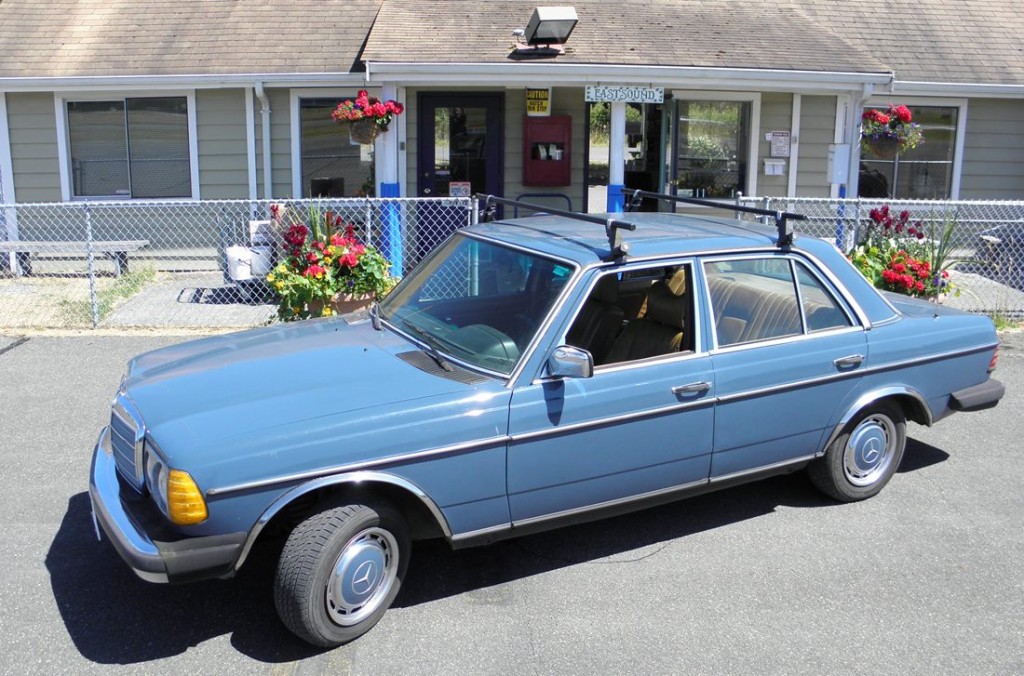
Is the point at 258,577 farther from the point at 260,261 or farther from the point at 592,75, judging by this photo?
the point at 592,75

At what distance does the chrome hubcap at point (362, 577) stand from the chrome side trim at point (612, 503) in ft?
1.84

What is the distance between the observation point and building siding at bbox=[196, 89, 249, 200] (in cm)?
1205

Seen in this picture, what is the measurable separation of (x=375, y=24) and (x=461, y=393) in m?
8.75

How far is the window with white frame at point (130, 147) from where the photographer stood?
12242 mm

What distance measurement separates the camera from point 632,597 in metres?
4.02

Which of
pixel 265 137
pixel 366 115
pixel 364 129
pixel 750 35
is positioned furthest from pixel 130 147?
pixel 750 35

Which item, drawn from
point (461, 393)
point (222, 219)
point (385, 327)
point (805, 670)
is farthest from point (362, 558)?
point (222, 219)

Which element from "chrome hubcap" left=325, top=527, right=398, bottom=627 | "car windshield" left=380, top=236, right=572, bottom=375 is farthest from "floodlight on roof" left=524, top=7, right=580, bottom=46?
"chrome hubcap" left=325, top=527, right=398, bottom=627

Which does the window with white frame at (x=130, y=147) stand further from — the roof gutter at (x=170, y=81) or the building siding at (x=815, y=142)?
the building siding at (x=815, y=142)

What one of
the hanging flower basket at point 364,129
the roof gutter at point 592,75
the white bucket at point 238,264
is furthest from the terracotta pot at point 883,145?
the white bucket at point 238,264

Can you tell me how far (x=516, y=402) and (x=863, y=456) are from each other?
2200 millimetres

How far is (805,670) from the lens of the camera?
349 centimetres

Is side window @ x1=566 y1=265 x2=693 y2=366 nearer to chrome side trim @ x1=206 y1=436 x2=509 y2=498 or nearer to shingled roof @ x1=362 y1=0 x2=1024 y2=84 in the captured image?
chrome side trim @ x1=206 y1=436 x2=509 y2=498

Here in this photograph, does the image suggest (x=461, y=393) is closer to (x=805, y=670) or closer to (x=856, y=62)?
(x=805, y=670)
